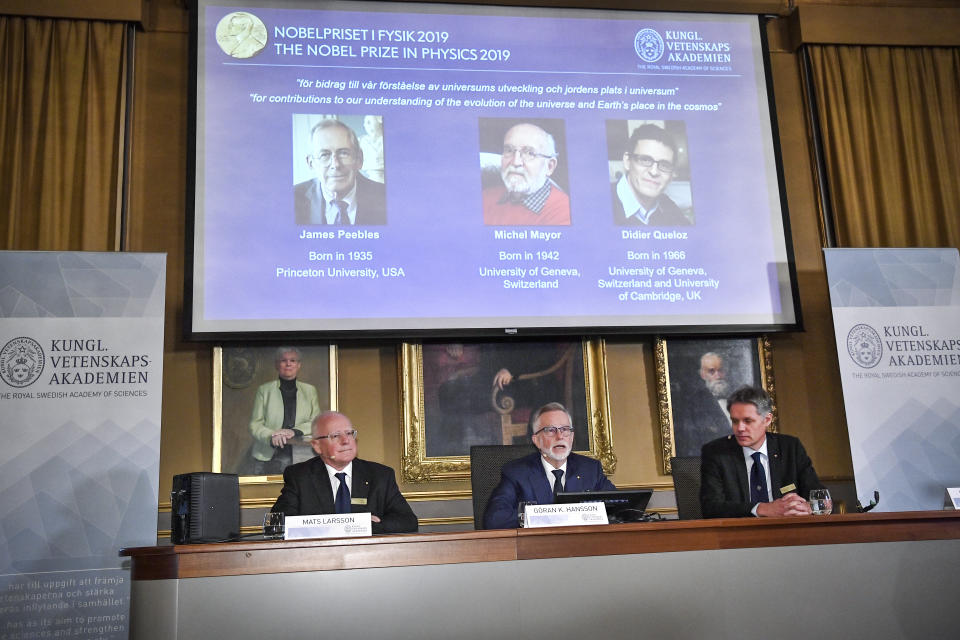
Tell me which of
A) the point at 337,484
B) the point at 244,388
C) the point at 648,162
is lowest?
the point at 337,484

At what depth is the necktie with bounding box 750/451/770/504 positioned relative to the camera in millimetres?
3977

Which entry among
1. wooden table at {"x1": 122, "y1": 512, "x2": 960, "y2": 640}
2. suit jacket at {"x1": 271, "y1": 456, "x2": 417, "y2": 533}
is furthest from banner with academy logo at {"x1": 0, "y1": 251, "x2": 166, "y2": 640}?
wooden table at {"x1": 122, "y1": 512, "x2": 960, "y2": 640}

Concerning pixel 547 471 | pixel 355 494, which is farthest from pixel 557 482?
pixel 355 494

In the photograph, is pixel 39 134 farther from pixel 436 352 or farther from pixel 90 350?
pixel 436 352

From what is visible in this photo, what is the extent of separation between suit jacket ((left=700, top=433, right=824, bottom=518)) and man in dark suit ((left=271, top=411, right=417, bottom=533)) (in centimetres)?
132

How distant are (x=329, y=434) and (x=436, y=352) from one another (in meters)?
1.06

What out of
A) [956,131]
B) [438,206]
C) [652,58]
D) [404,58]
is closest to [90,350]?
[438,206]

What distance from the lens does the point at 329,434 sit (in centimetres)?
422

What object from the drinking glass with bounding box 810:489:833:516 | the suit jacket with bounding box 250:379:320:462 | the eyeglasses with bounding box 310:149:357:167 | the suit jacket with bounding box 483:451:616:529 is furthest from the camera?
the eyeglasses with bounding box 310:149:357:167

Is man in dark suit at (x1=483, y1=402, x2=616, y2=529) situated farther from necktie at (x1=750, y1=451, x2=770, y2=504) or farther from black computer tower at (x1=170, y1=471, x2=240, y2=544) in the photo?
black computer tower at (x1=170, y1=471, x2=240, y2=544)

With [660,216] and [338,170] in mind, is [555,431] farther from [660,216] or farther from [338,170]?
[338,170]

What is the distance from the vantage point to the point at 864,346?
4.95m

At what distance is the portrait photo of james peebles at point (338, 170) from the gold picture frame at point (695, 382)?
1813 millimetres

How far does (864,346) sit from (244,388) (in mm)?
3281
